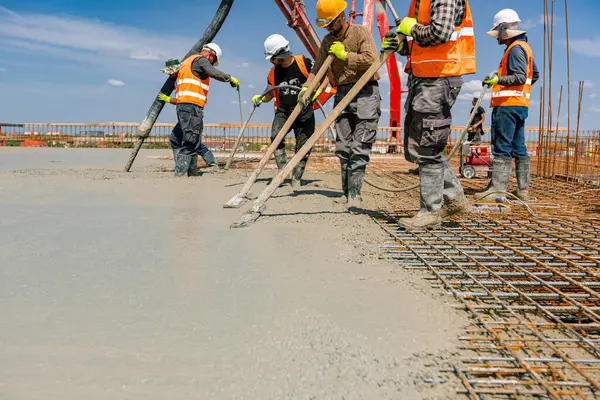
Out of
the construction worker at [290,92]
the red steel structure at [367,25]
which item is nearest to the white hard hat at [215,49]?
the construction worker at [290,92]

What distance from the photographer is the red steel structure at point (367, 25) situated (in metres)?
12.6

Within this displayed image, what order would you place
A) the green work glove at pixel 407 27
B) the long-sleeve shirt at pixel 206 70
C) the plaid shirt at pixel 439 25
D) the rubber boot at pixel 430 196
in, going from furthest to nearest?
the long-sleeve shirt at pixel 206 70
the rubber boot at pixel 430 196
the green work glove at pixel 407 27
the plaid shirt at pixel 439 25

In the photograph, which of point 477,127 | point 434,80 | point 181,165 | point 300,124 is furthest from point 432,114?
point 477,127

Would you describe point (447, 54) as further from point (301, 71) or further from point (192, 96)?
point (192, 96)

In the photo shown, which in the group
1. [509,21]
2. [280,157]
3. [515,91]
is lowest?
[280,157]

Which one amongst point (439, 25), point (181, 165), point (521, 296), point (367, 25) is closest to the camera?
point (521, 296)

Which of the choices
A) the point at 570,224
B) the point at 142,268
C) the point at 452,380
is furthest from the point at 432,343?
the point at 570,224

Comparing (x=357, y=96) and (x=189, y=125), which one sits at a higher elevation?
(x=357, y=96)

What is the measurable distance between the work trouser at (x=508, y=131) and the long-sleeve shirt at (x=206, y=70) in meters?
3.10

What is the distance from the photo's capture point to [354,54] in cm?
381

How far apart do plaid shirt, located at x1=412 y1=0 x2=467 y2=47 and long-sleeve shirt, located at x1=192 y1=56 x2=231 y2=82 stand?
3368mm

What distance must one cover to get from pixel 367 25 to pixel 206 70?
8.64 metres

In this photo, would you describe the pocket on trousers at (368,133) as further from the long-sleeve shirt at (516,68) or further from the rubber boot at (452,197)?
the long-sleeve shirt at (516,68)

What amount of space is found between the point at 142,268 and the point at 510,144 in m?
3.77
